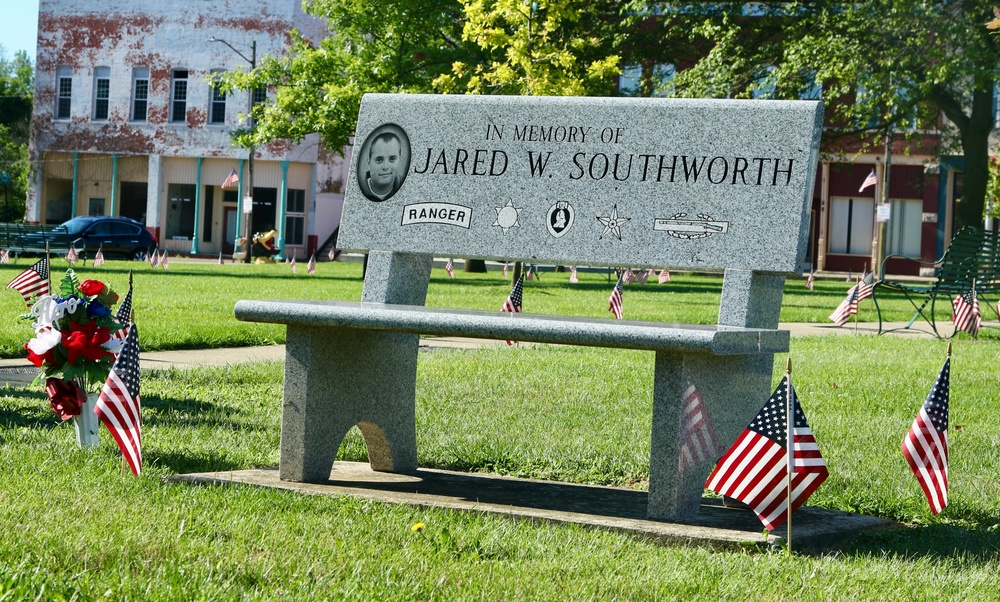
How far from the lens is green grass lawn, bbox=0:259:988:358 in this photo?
1412 centimetres

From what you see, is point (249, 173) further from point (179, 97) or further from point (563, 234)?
point (563, 234)

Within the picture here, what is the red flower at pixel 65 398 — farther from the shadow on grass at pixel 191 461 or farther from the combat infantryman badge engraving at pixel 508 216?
the combat infantryman badge engraving at pixel 508 216

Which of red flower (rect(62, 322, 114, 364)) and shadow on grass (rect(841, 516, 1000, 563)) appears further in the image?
red flower (rect(62, 322, 114, 364))

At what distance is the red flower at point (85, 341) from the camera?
7.07m

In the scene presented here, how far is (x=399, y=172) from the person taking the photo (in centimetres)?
710

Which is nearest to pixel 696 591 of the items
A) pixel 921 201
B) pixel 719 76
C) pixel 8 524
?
pixel 8 524

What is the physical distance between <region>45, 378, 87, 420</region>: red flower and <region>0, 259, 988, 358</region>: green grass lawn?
442cm

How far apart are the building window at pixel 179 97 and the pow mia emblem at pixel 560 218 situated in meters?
48.6

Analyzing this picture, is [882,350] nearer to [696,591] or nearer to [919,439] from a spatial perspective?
[919,439]

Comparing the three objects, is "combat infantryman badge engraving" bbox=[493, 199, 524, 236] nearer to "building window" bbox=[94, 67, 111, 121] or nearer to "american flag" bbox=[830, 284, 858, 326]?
"american flag" bbox=[830, 284, 858, 326]

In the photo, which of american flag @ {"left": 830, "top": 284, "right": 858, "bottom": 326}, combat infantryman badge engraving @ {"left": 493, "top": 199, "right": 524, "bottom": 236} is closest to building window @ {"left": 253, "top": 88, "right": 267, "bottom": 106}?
american flag @ {"left": 830, "top": 284, "right": 858, "bottom": 326}

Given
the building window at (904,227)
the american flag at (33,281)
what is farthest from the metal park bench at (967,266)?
the building window at (904,227)

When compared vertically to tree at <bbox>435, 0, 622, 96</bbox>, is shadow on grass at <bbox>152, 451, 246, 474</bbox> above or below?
below

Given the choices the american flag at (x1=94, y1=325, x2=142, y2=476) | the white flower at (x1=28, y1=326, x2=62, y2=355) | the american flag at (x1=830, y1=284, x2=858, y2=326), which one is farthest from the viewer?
the american flag at (x1=830, y1=284, x2=858, y2=326)
